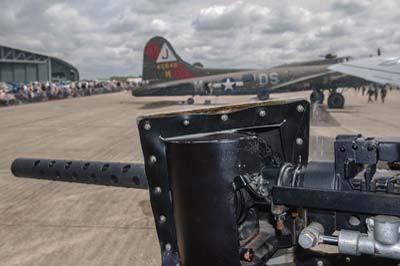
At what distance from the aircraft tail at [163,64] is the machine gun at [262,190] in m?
28.6

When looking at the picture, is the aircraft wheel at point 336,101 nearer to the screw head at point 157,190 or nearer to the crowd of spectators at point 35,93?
the screw head at point 157,190

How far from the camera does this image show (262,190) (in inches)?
61.9

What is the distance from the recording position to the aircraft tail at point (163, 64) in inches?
1193

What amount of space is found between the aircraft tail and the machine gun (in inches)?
1127

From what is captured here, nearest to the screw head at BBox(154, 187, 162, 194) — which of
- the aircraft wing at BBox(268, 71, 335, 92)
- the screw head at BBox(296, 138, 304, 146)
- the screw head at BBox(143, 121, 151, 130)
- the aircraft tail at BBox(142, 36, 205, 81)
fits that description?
the screw head at BBox(143, 121, 151, 130)

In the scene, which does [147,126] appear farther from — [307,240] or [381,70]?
[381,70]

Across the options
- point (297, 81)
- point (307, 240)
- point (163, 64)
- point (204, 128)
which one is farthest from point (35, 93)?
point (307, 240)

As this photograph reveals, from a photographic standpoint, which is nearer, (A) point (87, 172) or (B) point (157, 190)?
(B) point (157, 190)

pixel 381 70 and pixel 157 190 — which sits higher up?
pixel 381 70

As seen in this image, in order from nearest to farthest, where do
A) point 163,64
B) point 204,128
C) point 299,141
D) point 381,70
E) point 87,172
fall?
point 204,128
point 299,141
point 87,172
point 381,70
point 163,64

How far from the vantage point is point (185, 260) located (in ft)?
5.27

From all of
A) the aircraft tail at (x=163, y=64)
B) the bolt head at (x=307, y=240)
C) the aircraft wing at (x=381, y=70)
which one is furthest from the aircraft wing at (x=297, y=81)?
the bolt head at (x=307, y=240)

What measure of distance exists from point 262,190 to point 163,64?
97.1 ft

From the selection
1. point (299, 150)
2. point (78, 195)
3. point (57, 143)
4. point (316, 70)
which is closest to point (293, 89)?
point (316, 70)
